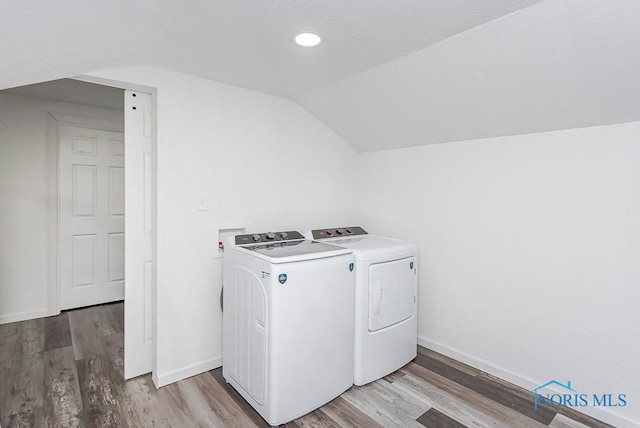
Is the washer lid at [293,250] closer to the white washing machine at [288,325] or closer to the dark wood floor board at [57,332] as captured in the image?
the white washing machine at [288,325]

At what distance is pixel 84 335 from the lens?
2957 millimetres

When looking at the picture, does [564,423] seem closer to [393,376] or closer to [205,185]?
[393,376]

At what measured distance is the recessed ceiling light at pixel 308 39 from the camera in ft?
5.56

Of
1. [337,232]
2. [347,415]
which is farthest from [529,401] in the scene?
[337,232]

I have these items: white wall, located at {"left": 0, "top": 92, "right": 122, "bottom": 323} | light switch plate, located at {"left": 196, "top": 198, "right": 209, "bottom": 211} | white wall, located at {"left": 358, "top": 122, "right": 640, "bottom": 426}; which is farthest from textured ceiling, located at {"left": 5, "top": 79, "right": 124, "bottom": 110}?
white wall, located at {"left": 358, "top": 122, "right": 640, "bottom": 426}

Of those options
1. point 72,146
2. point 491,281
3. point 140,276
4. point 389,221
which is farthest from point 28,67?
point 491,281

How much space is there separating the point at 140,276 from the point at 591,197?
280 cm

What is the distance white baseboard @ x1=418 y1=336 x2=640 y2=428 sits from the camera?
182 centimetres

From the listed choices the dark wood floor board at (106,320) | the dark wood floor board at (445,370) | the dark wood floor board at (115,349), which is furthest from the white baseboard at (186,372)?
the dark wood floor board at (445,370)

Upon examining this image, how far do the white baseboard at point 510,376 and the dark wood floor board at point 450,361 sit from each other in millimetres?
26

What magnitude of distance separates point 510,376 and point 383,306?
951mm

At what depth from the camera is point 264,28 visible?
163 cm

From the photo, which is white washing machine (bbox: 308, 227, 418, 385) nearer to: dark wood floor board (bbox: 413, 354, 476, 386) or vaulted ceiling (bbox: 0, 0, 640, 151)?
dark wood floor board (bbox: 413, 354, 476, 386)

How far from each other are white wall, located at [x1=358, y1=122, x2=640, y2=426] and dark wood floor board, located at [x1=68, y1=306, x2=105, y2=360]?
8.70 feet
